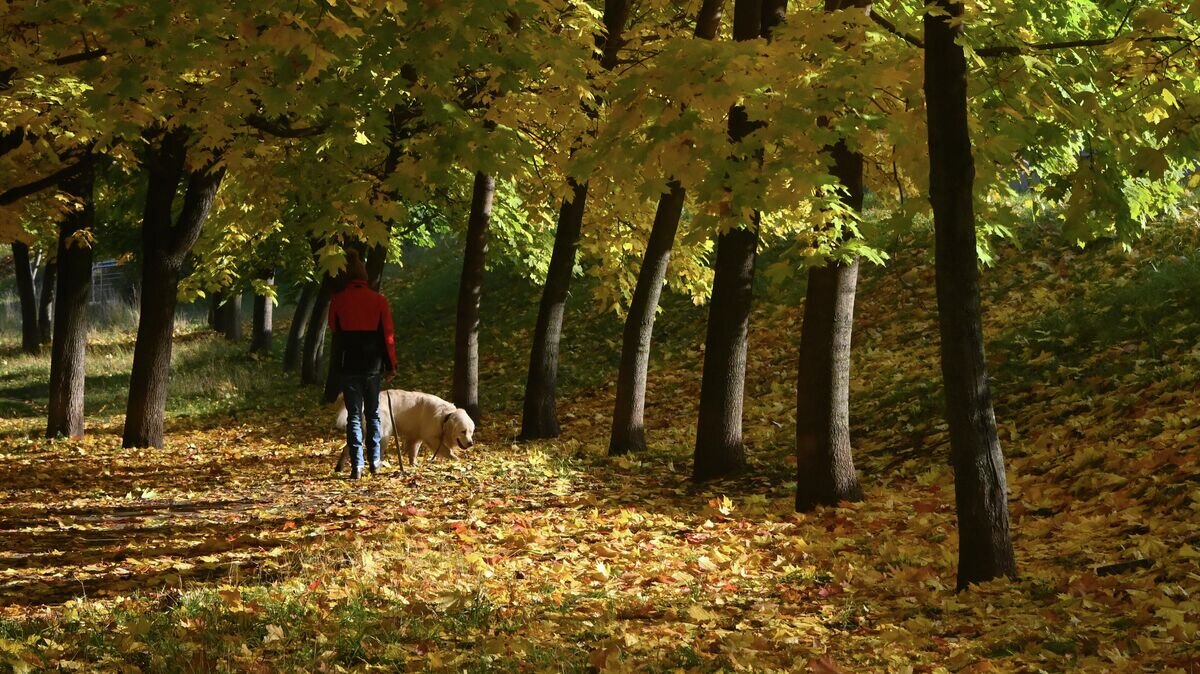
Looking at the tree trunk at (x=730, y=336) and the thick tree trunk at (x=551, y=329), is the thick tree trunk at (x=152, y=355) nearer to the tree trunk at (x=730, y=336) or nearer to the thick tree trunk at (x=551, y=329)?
the thick tree trunk at (x=551, y=329)

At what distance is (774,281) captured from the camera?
8.00 metres

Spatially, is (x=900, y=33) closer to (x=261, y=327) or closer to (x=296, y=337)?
(x=296, y=337)

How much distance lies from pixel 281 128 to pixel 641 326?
5022 millimetres

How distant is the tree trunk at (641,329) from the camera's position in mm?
13641

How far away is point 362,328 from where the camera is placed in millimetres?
11258

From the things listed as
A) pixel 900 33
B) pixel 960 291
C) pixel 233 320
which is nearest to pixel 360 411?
pixel 900 33

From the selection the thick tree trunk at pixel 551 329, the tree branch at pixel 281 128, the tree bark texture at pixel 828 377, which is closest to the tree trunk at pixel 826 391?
the tree bark texture at pixel 828 377

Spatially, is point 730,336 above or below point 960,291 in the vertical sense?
below

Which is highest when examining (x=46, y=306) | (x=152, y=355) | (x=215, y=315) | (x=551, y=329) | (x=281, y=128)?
(x=281, y=128)

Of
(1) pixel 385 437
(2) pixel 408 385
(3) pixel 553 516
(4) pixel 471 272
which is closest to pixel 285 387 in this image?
(2) pixel 408 385

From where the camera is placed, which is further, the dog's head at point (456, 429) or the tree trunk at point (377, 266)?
the tree trunk at point (377, 266)

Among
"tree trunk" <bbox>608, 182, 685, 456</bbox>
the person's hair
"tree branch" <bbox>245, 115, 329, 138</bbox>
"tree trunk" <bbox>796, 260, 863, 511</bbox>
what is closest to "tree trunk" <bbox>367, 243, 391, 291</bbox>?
"tree branch" <bbox>245, 115, 329, 138</bbox>

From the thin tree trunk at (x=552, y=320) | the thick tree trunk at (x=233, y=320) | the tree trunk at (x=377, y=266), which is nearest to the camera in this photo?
the thin tree trunk at (x=552, y=320)

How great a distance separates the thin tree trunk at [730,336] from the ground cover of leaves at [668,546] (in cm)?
39
